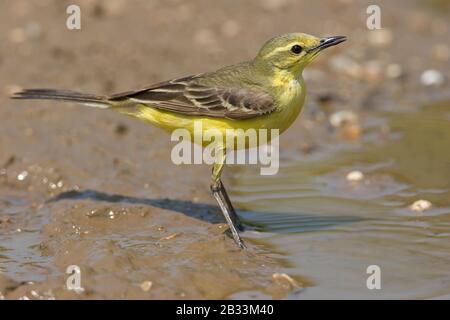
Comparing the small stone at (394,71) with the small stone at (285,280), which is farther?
the small stone at (394,71)

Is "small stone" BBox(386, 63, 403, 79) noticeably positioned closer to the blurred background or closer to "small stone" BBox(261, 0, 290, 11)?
the blurred background

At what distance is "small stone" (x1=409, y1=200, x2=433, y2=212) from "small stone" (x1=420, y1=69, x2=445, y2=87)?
13.5ft

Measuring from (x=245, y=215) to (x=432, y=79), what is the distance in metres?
4.91

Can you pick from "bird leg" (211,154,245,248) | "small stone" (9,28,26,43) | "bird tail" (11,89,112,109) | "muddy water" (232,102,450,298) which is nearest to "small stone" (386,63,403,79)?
"muddy water" (232,102,450,298)

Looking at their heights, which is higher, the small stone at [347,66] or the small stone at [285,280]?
the small stone at [347,66]

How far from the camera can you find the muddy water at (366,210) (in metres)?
7.12

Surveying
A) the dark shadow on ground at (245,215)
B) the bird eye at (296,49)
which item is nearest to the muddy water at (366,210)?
the dark shadow on ground at (245,215)

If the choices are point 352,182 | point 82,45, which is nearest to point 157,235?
point 352,182

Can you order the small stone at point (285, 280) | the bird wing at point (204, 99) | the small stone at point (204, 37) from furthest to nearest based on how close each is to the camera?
1. the small stone at point (204, 37)
2. the bird wing at point (204, 99)
3. the small stone at point (285, 280)

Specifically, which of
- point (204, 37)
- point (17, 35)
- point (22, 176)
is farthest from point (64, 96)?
point (204, 37)

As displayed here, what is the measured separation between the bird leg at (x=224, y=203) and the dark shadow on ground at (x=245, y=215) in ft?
0.54

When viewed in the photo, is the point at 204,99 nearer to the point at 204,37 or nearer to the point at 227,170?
the point at 227,170

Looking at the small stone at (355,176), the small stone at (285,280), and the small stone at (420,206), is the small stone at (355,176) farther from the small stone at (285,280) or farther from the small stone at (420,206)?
the small stone at (285,280)

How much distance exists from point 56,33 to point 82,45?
2.08 feet
